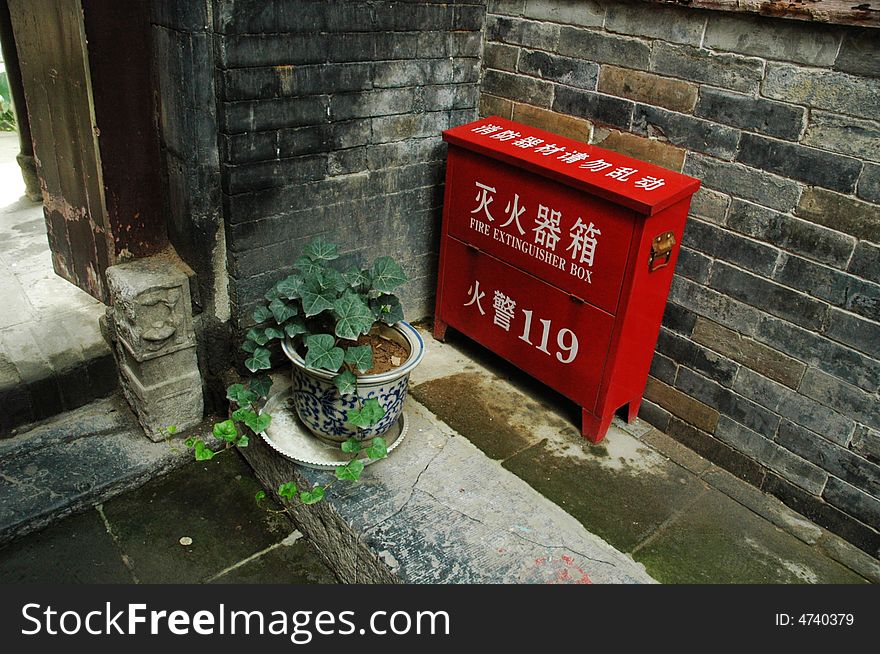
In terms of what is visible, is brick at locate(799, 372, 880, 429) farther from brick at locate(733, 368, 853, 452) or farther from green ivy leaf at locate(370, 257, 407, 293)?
green ivy leaf at locate(370, 257, 407, 293)

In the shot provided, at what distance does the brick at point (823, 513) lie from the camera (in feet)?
10.4

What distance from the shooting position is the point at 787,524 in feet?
10.9

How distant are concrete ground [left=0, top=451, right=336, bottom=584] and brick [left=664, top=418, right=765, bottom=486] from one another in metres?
1.94

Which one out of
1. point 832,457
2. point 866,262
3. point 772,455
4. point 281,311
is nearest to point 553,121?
point 866,262

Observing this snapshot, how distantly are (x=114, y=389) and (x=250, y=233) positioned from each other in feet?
3.95

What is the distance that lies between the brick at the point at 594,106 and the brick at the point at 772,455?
5.16ft

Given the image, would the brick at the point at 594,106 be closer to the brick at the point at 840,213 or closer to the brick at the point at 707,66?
the brick at the point at 707,66

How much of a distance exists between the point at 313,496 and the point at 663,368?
1.91m

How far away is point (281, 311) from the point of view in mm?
3188

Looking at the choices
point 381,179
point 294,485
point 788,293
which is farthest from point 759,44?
point 294,485

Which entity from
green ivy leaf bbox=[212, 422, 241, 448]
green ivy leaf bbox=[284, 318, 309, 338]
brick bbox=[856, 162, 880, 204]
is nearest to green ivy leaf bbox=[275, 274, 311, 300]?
green ivy leaf bbox=[284, 318, 309, 338]

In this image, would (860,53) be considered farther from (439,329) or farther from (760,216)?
(439,329)

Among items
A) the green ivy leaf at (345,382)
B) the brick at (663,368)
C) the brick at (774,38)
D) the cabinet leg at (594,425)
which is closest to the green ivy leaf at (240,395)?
the green ivy leaf at (345,382)

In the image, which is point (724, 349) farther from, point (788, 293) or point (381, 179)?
point (381, 179)
